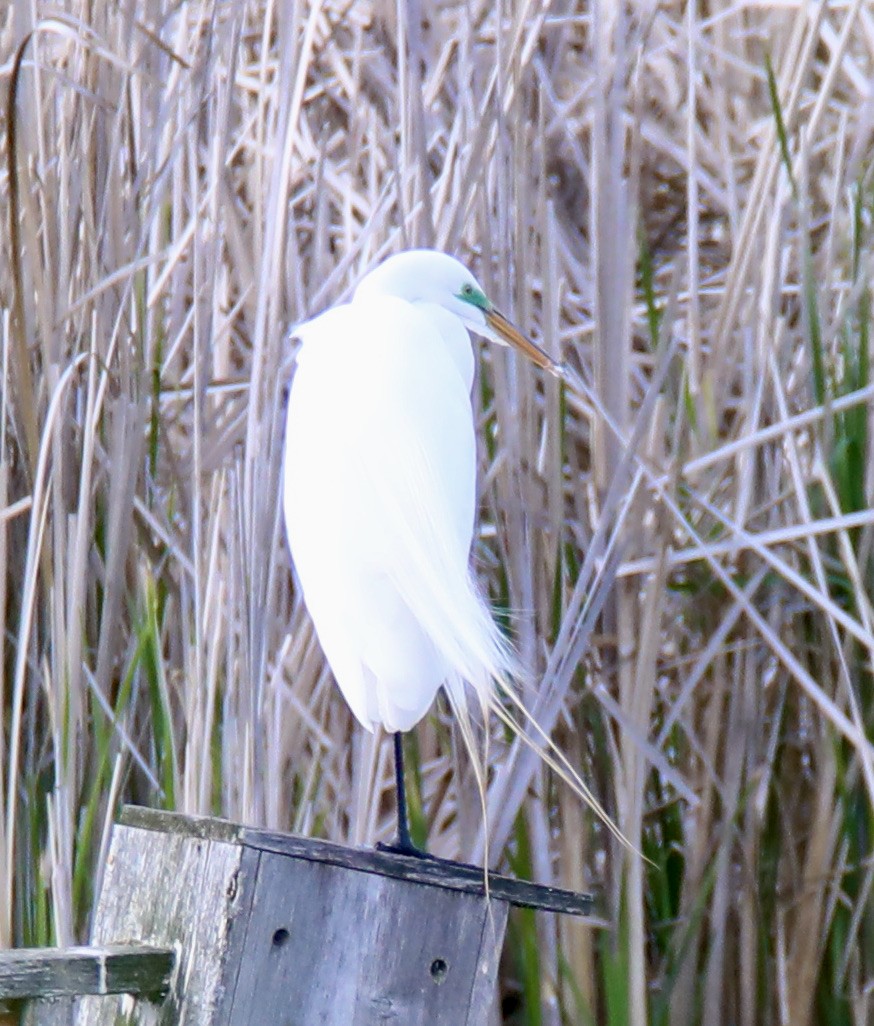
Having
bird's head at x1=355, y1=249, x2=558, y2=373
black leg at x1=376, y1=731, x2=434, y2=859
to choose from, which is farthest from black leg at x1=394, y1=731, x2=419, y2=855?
bird's head at x1=355, y1=249, x2=558, y2=373

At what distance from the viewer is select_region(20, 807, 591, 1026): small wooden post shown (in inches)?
26.8

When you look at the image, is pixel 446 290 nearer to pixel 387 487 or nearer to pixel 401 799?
pixel 387 487

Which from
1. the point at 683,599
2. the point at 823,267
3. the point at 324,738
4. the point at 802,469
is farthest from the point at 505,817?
the point at 823,267

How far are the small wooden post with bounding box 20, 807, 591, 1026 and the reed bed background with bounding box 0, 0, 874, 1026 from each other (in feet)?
1.34

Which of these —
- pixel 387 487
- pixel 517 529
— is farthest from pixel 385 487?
pixel 517 529

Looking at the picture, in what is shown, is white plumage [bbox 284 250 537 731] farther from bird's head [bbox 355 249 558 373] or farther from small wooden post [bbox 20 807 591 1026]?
small wooden post [bbox 20 807 591 1026]

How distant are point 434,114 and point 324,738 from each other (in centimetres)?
63

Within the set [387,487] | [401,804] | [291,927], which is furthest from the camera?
[401,804]

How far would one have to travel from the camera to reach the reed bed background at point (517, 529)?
1229 mm

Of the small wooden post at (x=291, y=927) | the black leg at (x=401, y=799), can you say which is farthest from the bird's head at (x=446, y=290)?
the small wooden post at (x=291, y=927)

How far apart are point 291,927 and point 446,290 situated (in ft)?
2.01

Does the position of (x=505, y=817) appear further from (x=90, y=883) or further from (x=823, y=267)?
(x=823, y=267)

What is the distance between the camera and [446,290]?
1184 millimetres

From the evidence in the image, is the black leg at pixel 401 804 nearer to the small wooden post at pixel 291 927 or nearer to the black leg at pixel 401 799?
the black leg at pixel 401 799
